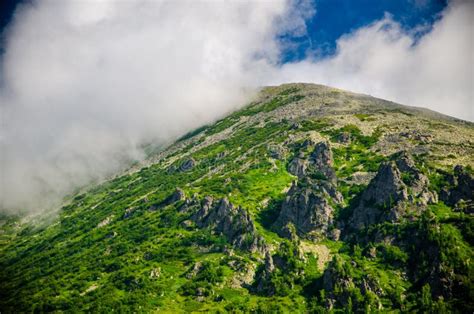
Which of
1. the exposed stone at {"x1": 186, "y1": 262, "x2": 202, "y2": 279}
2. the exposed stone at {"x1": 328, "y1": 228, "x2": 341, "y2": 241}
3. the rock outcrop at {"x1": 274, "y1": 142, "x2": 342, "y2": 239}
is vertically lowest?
the exposed stone at {"x1": 186, "y1": 262, "x2": 202, "y2": 279}

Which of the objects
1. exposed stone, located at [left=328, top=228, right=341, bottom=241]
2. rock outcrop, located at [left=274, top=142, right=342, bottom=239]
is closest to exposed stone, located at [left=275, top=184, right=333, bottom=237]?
rock outcrop, located at [left=274, top=142, right=342, bottom=239]

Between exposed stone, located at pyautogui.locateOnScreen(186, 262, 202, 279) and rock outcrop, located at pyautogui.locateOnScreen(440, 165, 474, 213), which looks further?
exposed stone, located at pyautogui.locateOnScreen(186, 262, 202, 279)

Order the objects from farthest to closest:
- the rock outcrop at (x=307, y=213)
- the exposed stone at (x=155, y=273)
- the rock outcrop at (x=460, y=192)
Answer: the rock outcrop at (x=307, y=213) < the exposed stone at (x=155, y=273) < the rock outcrop at (x=460, y=192)

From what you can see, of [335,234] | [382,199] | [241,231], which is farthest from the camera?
[241,231]

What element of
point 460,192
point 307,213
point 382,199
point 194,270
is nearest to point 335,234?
point 307,213

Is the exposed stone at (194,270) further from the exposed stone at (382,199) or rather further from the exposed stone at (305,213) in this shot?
the exposed stone at (382,199)

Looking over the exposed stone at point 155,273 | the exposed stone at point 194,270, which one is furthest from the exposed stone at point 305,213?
the exposed stone at point 155,273

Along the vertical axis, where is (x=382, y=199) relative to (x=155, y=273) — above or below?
above

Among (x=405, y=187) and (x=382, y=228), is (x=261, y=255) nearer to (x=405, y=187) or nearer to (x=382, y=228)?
(x=382, y=228)

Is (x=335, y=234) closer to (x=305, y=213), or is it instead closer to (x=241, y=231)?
(x=305, y=213)

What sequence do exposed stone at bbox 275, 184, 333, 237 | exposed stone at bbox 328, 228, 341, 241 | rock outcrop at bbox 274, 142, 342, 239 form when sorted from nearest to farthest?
1. exposed stone at bbox 328, 228, 341, 241
2. rock outcrop at bbox 274, 142, 342, 239
3. exposed stone at bbox 275, 184, 333, 237

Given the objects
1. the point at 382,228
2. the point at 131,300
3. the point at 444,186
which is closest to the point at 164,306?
the point at 131,300

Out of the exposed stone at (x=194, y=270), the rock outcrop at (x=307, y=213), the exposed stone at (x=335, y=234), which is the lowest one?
the exposed stone at (x=194, y=270)

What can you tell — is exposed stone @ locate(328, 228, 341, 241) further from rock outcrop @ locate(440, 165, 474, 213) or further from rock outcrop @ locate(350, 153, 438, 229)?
rock outcrop @ locate(440, 165, 474, 213)
